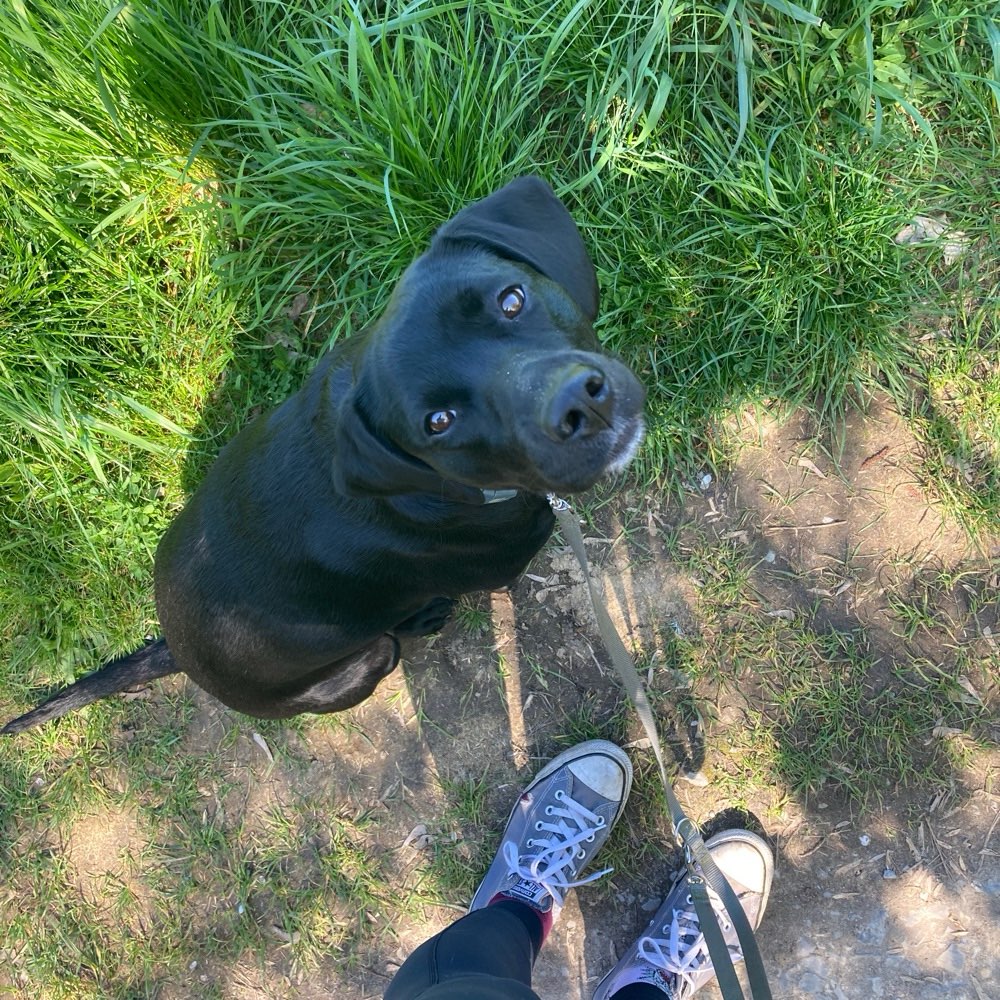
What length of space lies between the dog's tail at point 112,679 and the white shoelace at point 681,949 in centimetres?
218

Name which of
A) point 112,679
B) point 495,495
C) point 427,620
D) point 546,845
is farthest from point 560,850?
point 112,679

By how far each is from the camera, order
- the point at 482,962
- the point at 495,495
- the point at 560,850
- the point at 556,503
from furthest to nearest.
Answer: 1. the point at 560,850
2. the point at 482,962
3. the point at 556,503
4. the point at 495,495

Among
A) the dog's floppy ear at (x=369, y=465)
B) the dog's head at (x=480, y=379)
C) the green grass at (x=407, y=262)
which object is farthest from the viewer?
the green grass at (x=407, y=262)

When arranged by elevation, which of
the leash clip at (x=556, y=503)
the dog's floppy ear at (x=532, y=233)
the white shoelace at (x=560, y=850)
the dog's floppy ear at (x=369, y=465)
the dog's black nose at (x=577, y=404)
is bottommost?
the white shoelace at (x=560, y=850)

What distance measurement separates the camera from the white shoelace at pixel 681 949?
3156 mm

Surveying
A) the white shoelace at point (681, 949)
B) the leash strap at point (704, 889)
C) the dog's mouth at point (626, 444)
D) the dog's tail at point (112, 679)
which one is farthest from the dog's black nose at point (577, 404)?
the white shoelace at point (681, 949)

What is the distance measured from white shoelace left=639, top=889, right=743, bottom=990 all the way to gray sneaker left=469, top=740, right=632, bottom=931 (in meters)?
0.32

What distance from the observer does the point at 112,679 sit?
3.15m

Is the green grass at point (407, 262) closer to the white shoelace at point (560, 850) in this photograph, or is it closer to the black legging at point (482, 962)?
the white shoelace at point (560, 850)

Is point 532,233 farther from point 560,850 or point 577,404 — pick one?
point 560,850

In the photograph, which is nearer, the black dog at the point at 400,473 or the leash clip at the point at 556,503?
the black dog at the point at 400,473

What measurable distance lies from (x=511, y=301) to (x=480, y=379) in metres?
0.25

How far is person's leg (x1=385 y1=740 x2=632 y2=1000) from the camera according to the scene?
3113 mm

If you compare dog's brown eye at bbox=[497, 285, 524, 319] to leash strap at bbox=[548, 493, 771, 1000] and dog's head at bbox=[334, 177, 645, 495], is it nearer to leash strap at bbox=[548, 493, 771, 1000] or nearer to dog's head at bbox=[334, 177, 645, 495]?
dog's head at bbox=[334, 177, 645, 495]
